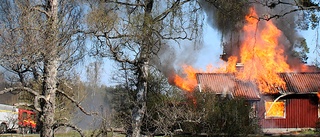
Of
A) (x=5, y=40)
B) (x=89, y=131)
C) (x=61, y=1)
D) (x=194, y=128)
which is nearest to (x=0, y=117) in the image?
(x=194, y=128)

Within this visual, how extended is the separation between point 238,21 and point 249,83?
572 inches

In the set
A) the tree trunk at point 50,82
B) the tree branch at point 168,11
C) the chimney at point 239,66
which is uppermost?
the tree branch at point 168,11

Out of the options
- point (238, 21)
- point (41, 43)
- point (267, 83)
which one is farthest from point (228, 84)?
point (41, 43)

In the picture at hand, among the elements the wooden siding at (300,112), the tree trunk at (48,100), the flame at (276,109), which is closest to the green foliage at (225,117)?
the tree trunk at (48,100)

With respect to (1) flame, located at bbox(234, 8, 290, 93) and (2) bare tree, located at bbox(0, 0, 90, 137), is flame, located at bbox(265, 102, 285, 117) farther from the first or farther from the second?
(2) bare tree, located at bbox(0, 0, 90, 137)

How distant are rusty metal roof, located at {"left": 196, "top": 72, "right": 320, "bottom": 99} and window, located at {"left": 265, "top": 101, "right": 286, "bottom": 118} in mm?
1275

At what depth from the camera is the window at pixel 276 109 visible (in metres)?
29.5

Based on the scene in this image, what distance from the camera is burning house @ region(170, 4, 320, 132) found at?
28.8m

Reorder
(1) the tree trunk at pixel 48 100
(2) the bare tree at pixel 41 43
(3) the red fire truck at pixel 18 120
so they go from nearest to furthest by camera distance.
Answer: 1. (2) the bare tree at pixel 41 43
2. (1) the tree trunk at pixel 48 100
3. (3) the red fire truck at pixel 18 120

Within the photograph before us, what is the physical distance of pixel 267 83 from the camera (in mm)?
29422

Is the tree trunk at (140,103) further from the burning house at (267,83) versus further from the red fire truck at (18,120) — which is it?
the burning house at (267,83)

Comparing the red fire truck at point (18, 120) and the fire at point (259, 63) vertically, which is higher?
the fire at point (259, 63)

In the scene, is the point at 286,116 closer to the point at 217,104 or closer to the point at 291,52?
the point at 291,52

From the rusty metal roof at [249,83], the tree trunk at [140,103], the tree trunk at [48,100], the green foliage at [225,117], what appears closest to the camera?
the tree trunk at [48,100]
